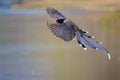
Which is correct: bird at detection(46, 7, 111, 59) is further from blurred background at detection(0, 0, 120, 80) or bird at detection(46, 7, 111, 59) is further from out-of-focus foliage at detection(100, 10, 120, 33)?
out-of-focus foliage at detection(100, 10, 120, 33)

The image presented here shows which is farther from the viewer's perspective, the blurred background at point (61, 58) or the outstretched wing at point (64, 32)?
the blurred background at point (61, 58)

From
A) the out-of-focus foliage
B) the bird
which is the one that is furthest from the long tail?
the out-of-focus foliage

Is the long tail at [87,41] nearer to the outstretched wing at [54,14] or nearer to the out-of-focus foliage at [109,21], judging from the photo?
the outstretched wing at [54,14]

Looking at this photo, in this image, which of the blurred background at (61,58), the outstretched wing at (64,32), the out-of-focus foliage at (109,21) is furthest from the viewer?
the out-of-focus foliage at (109,21)

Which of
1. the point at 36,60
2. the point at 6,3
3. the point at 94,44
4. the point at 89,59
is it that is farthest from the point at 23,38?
the point at 6,3

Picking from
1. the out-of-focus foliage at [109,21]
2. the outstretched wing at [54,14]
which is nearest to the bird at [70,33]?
the outstretched wing at [54,14]

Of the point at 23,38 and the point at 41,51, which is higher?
the point at 41,51

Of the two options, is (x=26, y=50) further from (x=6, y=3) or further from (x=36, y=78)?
A: (x=6, y=3)

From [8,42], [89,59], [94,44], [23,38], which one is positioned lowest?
[23,38]

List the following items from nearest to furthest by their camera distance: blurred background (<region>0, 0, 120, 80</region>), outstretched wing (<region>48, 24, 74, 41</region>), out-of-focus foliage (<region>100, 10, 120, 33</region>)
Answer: outstretched wing (<region>48, 24, 74, 41</region>) < blurred background (<region>0, 0, 120, 80</region>) < out-of-focus foliage (<region>100, 10, 120, 33</region>)

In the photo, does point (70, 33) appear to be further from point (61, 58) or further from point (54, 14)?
point (61, 58)

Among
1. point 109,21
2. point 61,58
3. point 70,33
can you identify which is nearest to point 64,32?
point 70,33
